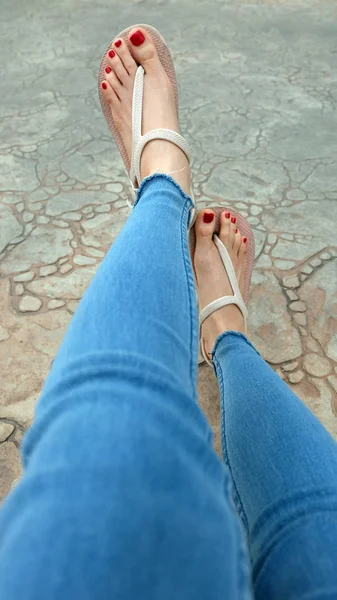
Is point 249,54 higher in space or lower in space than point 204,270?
higher

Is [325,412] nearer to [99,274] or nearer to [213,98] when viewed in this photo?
[99,274]

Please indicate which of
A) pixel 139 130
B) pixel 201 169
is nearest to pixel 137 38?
pixel 139 130

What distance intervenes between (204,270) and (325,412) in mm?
363

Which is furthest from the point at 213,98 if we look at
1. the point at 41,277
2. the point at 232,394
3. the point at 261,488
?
the point at 261,488

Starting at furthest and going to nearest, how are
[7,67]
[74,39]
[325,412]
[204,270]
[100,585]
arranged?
1. [74,39]
2. [7,67]
3. [204,270]
4. [325,412]
5. [100,585]

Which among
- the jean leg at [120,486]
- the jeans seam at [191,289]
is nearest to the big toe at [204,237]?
the jeans seam at [191,289]

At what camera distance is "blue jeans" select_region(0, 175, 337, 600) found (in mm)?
278

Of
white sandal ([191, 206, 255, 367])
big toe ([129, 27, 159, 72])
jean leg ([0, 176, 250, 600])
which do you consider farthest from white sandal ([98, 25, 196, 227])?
jean leg ([0, 176, 250, 600])

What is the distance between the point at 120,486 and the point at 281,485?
0.73ft

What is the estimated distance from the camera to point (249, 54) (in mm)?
2062

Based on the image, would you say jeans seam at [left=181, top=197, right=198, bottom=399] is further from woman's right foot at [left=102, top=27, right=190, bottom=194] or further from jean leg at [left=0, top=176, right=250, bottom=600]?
woman's right foot at [left=102, top=27, right=190, bottom=194]

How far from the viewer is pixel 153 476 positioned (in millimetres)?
313

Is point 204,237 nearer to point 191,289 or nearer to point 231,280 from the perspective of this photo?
point 231,280

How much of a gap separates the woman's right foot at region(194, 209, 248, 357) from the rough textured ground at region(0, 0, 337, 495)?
0.09 meters
